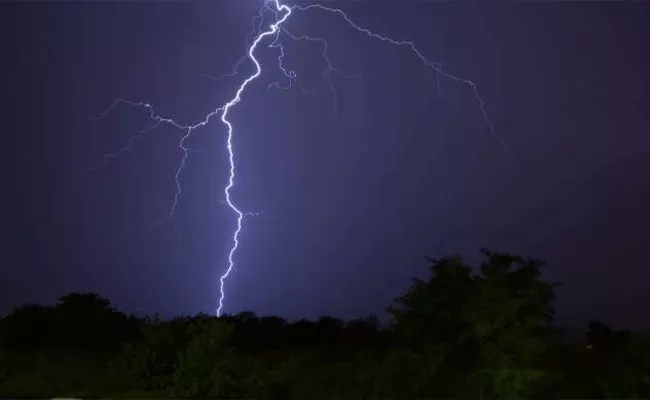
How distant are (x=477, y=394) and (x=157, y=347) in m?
3.93

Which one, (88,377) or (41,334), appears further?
(41,334)

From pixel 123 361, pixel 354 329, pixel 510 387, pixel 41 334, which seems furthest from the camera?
pixel 354 329

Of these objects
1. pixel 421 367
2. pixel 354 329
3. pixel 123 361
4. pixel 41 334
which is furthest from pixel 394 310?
pixel 41 334

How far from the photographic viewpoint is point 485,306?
8.17m

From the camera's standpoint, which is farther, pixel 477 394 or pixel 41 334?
pixel 41 334

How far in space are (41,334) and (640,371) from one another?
915 centimetres

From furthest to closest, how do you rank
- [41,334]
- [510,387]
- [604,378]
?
[41,334] → [604,378] → [510,387]

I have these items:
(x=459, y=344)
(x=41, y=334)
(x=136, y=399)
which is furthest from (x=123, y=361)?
(x=459, y=344)

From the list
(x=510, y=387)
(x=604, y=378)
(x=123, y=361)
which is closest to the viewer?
(x=510, y=387)

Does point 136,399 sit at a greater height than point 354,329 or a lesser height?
lesser

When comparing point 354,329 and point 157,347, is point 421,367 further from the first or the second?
point 354,329

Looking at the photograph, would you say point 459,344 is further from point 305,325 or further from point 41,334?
point 41,334

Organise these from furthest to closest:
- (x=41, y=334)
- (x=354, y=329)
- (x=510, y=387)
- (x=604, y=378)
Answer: (x=354, y=329) → (x=41, y=334) → (x=604, y=378) → (x=510, y=387)

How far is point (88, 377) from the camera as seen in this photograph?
30.5 ft
